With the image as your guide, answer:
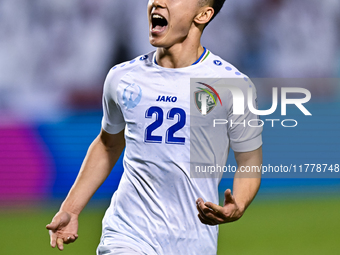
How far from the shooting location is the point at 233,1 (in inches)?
317

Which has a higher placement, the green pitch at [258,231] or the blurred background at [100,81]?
the blurred background at [100,81]

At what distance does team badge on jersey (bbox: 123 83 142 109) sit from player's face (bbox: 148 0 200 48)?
0.85 ft

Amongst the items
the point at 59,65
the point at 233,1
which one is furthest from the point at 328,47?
the point at 59,65

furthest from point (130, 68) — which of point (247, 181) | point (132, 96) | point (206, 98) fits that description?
point (247, 181)

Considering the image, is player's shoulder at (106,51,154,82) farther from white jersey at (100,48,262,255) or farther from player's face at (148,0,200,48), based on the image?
player's face at (148,0,200,48)

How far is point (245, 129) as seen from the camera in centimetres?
264

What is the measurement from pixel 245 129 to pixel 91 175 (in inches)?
36.1

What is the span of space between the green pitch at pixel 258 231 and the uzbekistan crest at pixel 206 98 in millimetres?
3313

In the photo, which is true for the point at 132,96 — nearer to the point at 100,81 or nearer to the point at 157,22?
the point at 157,22

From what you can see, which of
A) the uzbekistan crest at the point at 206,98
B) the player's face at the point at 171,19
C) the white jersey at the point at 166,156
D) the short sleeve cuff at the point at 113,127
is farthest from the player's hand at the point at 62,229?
the player's face at the point at 171,19

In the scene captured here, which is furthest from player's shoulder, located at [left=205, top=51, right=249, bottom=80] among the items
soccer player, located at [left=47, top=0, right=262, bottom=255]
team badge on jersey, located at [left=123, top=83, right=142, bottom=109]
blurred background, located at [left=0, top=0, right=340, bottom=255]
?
blurred background, located at [left=0, top=0, right=340, bottom=255]

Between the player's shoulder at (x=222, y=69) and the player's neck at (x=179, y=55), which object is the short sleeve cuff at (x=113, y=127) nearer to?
the player's neck at (x=179, y=55)

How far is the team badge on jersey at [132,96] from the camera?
2.69 m

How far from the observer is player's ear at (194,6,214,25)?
108 inches
